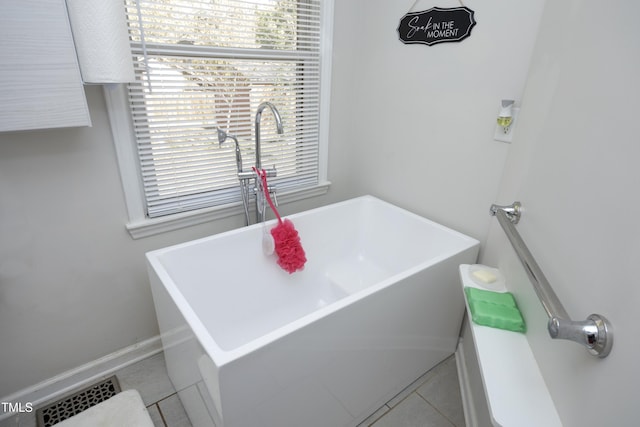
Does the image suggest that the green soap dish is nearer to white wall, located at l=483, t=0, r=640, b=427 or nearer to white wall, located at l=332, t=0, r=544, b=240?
white wall, located at l=483, t=0, r=640, b=427

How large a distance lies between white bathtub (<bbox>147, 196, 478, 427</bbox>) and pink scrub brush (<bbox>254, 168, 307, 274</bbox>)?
4.4 inches

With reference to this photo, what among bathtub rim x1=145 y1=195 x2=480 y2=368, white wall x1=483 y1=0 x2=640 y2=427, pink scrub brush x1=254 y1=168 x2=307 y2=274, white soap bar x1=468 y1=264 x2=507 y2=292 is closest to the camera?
white wall x1=483 y1=0 x2=640 y2=427

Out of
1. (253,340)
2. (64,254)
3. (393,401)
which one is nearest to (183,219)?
(64,254)

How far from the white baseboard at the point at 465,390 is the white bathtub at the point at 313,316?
0.23 feet

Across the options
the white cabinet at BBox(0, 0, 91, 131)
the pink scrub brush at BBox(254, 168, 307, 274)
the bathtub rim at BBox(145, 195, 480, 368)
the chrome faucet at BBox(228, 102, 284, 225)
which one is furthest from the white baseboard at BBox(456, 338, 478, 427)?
the white cabinet at BBox(0, 0, 91, 131)

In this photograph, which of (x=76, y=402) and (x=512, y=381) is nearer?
(x=512, y=381)

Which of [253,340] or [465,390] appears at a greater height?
[253,340]

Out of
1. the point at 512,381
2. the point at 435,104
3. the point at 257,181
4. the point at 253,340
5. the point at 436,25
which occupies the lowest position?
the point at 253,340

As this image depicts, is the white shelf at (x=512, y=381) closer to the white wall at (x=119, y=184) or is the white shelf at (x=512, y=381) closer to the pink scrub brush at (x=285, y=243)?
the white wall at (x=119, y=184)

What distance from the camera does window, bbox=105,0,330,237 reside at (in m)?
1.42

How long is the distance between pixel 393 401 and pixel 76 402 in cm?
144

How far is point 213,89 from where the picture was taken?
1.60m

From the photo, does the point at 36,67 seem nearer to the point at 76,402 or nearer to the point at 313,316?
the point at 313,316

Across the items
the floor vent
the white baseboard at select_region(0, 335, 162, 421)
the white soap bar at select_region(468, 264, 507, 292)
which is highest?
the white soap bar at select_region(468, 264, 507, 292)
